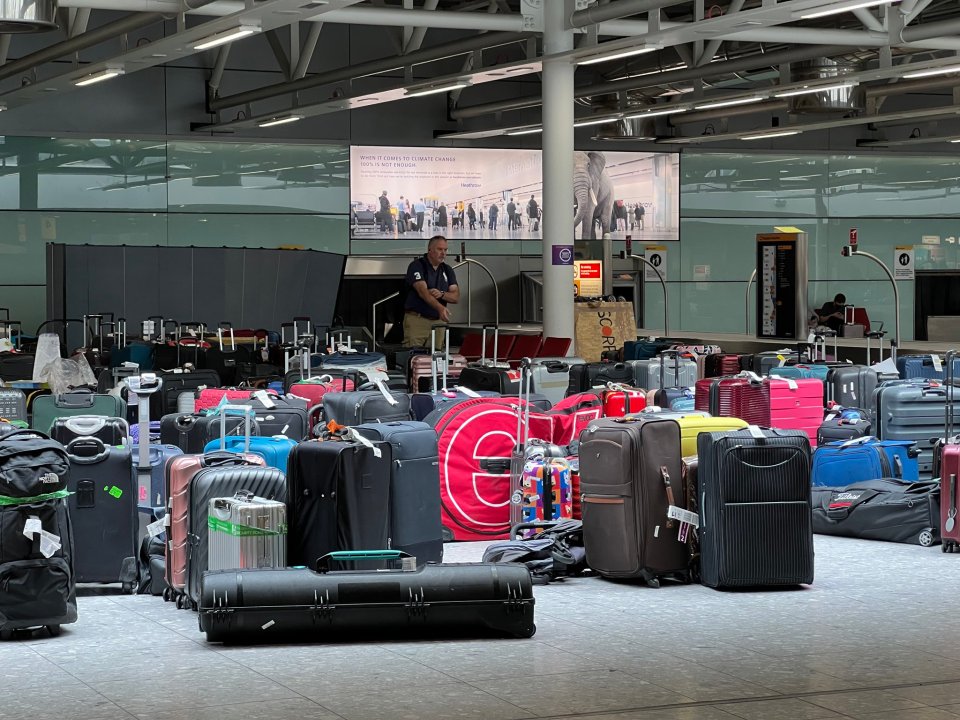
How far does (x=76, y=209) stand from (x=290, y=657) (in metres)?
20.1

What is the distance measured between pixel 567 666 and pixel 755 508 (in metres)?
1.78

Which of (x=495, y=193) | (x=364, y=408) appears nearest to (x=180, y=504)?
(x=364, y=408)

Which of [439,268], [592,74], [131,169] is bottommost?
[439,268]

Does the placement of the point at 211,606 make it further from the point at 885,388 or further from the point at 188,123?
the point at 188,123

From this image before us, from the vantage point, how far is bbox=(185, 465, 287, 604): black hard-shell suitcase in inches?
250

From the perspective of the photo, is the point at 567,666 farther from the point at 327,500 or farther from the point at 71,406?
the point at 71,406

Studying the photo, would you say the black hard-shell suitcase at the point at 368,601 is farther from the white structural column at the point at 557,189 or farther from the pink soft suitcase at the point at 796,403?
the white structural column at the point at 557,189

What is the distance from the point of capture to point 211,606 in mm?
5809

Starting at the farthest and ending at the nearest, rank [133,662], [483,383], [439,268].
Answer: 1. [439,268]
2. [483,383]
3. [133,662]

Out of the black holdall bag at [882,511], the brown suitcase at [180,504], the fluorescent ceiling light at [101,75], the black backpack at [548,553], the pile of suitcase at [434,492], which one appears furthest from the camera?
the fluorescent ceiling light at [101,75]

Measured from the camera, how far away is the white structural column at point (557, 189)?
1670 centimetres

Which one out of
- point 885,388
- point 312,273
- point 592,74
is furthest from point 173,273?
point 885,388

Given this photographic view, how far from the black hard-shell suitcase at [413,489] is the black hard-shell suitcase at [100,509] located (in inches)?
44.7

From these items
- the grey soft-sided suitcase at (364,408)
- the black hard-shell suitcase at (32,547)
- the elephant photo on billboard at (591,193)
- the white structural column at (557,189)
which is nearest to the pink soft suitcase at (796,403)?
the grey soft-sided suitcase at (364,408)
